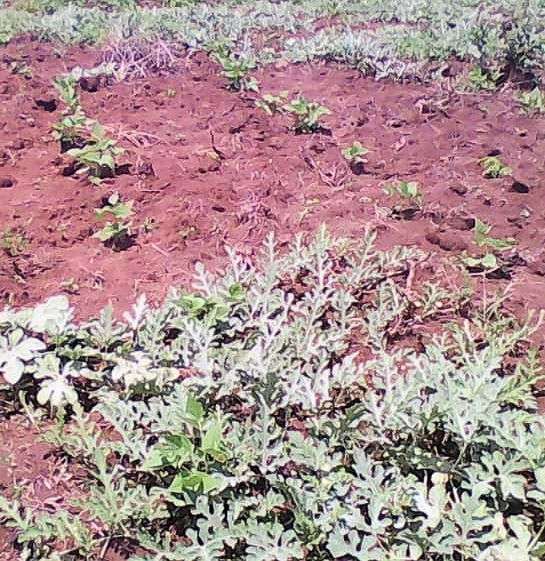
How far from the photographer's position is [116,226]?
351cm

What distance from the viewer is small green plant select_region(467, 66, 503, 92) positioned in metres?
5.40

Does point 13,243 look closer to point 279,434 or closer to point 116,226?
point 116,226

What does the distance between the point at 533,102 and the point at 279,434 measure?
3598 millimetres

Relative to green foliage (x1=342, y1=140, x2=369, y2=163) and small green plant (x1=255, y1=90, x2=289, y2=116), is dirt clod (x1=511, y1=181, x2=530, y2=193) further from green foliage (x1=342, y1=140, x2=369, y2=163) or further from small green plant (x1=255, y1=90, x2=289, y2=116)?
small green plant (x1=255, y1=90, x2=289, y2=116)

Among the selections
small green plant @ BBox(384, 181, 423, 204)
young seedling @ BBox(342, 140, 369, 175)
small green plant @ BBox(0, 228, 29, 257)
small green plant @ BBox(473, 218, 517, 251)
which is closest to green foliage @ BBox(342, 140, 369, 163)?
young seedling @ BBox(342, 140, 369, 175)

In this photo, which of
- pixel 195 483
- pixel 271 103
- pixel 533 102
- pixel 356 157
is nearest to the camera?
pixel 195 483

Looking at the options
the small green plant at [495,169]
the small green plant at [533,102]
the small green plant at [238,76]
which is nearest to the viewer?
the small green plant at [495,169]

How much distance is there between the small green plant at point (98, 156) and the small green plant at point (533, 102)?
8.65 feet

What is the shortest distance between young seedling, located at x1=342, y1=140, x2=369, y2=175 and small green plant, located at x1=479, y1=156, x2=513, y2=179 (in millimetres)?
646

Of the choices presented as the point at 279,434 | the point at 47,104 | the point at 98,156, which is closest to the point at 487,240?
the point at 279,434

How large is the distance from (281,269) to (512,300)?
929 mm

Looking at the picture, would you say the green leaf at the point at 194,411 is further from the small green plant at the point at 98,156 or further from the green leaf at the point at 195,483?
the small green plant at the point at 98,156

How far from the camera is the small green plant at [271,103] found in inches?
192

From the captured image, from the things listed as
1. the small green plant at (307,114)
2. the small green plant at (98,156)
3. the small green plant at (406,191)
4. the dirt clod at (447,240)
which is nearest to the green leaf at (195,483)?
the dirt clod at (447,240)
